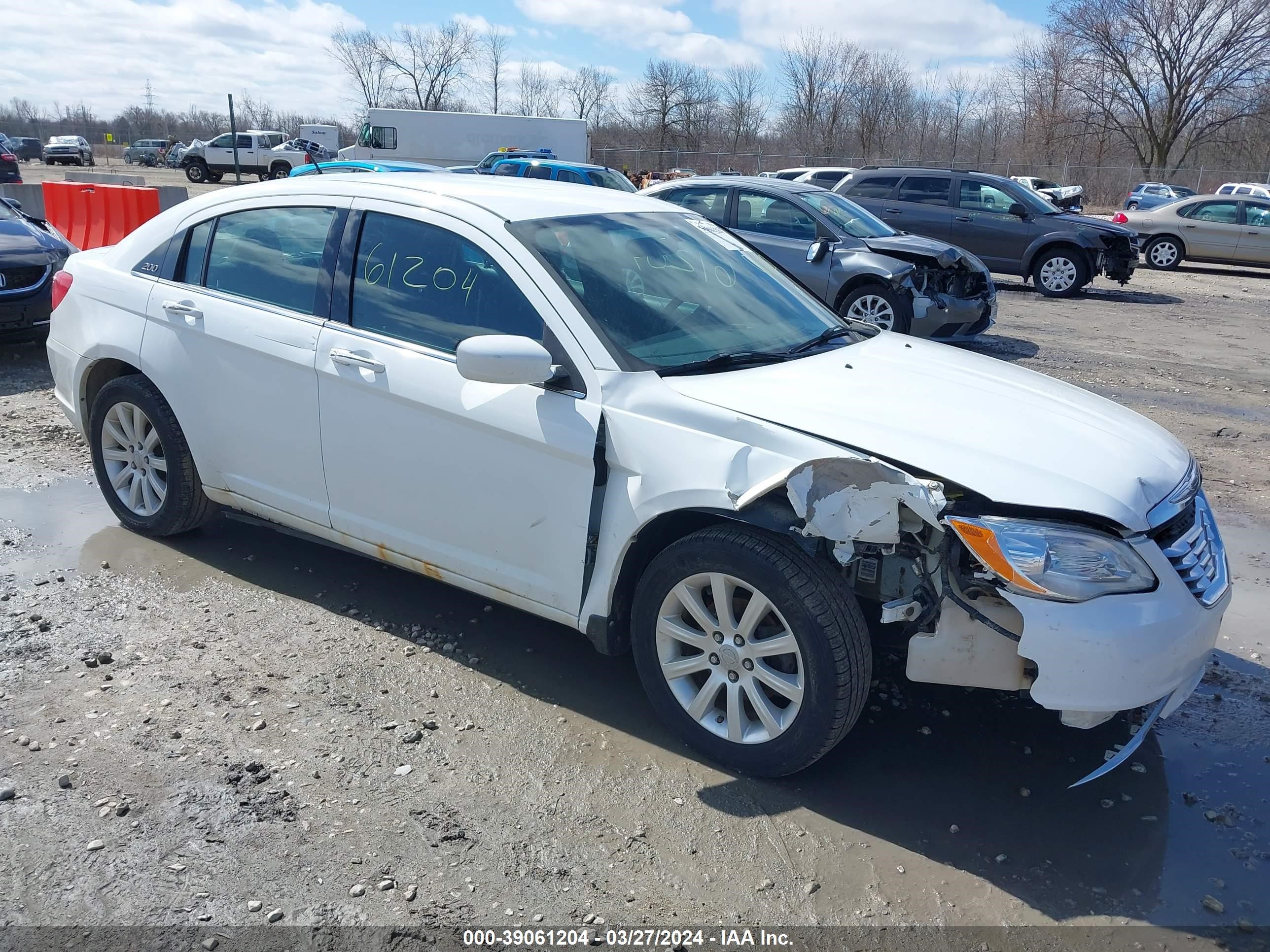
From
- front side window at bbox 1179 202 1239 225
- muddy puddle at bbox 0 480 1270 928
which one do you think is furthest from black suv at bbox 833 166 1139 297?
muddy puddle at bbox 0 480 1270 928

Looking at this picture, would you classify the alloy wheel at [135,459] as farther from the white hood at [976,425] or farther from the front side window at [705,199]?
the front side window at [705,199]

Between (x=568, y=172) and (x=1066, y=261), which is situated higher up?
(x=568, y=172)

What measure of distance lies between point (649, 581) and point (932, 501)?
37.3 inches

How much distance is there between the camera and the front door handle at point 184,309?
4.34 m

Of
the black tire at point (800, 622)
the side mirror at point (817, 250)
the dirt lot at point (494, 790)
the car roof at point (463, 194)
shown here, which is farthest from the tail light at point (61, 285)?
the side mirror at point (817, 250)

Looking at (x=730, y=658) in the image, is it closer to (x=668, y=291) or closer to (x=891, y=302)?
(x=668, y=291)

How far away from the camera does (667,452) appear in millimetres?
3125

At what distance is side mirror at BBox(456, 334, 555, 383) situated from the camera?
322 cm

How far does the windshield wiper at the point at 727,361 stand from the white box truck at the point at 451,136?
122 feet

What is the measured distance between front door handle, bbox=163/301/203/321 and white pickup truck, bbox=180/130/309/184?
134ft

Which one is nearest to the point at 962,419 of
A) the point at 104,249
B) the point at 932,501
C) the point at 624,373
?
the point at 932,501

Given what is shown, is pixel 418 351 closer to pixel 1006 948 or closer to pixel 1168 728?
pixel 1006 948

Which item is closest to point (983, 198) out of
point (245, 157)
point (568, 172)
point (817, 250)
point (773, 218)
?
point (773, 218)

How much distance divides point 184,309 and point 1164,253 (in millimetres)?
21527
